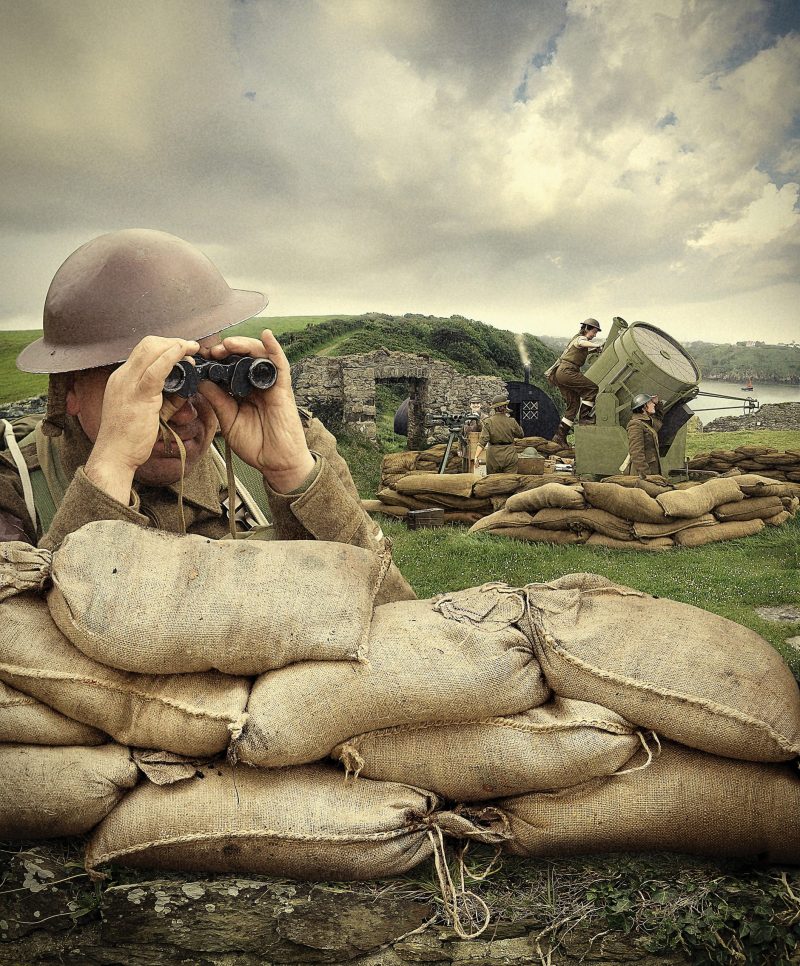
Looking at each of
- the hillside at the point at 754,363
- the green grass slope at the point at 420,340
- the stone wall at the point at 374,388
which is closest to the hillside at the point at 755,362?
the hillside at the point at 754,363

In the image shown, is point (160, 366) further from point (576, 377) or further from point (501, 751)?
point (576, 377)

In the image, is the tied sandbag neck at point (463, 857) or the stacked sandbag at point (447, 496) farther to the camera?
the stacked sandbag at point (447, 496)

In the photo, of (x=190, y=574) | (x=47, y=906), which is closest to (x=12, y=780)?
(x=47, y=906)

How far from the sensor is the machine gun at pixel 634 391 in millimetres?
8469

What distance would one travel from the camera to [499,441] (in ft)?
34.8

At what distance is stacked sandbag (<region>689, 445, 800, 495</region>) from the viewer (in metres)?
8.16

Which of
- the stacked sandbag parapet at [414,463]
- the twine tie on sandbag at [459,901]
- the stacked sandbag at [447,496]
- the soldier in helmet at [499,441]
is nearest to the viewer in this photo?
the twine tie on sandbag at [459,901]

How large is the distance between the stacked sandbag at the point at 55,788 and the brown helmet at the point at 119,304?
2.60 ft

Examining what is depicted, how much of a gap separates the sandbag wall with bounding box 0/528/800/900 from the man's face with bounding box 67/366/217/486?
324 mm

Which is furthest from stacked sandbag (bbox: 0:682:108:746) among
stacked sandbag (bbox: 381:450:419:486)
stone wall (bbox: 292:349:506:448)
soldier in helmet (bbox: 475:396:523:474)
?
stone wall (bbox: 292:349:506:448)

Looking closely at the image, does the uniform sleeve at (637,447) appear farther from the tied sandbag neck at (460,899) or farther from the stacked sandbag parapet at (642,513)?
the tied sandbag neck at (460,899)

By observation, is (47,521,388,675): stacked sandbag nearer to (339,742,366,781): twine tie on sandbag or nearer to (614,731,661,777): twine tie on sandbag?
(339,742,366,781): twine tie on sandbag

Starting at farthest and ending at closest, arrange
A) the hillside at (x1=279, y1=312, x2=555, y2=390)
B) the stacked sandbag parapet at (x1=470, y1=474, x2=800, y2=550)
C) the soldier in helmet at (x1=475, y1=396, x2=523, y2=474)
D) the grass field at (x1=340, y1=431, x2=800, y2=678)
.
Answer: the hillside at (x1=279, y1=312, x2=555, y2=390) → the soldier in helmet at (x1=475, y1=396, x2=523, y2=474) → the stacked sandbag parapet at (x1=470, y1=474, x2=800, y2=550) → the grass field at (x1=340, y1=431, x2=800, y2=678)

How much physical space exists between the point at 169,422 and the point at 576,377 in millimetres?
9940
